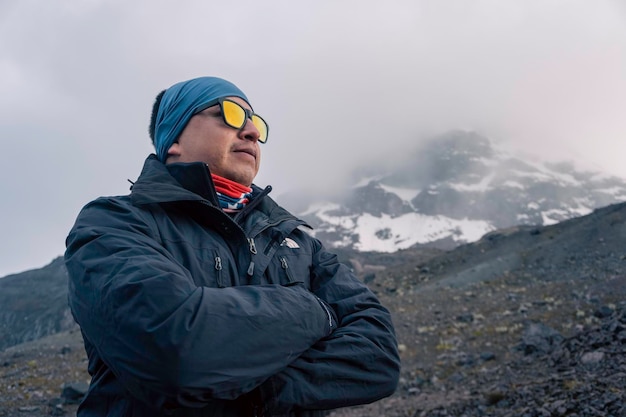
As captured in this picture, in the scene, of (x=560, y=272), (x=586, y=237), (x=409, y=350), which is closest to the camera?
(x=409, y=350)

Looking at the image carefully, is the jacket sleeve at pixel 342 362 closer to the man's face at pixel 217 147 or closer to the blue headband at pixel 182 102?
the man's face at pixel 217 147

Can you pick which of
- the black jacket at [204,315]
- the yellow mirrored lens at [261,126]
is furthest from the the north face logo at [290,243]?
the yellow mirrored lens at [261,126]

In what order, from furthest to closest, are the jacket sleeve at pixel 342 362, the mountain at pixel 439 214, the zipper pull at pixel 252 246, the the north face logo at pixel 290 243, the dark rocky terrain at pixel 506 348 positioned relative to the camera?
the mountain at pixel 439 214
the dark rocky terrain at pixel 506 348
the the north face logo at pixel 290 243
the zipper pull at pixel 252 246
the jacket sleeve at pixel 342 362

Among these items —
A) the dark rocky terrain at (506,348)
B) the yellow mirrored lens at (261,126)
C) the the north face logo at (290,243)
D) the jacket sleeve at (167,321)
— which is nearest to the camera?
the jacket sleeve at (167,321)

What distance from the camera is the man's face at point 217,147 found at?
260cm

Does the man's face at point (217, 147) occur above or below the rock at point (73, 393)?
above

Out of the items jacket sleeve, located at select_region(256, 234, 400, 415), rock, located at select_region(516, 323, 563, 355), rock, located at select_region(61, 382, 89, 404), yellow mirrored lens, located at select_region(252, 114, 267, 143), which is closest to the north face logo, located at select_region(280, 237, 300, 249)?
jacket sleeve, located at select_region(256, 234, 400, 415)

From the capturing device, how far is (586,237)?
94.1ft

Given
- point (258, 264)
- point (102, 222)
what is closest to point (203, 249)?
point (258, 264)

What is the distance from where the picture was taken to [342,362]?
7.19ft

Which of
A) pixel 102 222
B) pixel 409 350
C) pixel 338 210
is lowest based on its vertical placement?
pixel 409 350

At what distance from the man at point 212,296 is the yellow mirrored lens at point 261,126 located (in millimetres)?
32

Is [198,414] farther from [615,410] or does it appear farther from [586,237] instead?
[586,237]

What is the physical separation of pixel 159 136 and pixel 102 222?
0.87m
